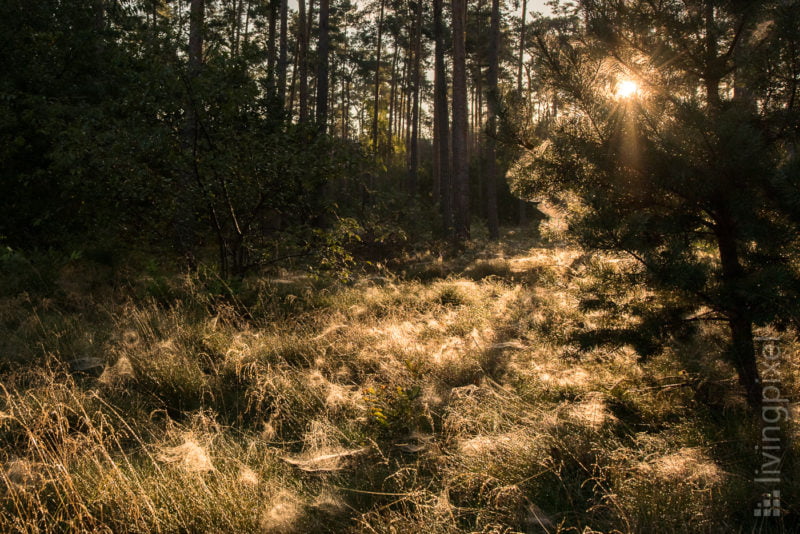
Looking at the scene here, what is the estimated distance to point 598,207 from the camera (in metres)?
2.91

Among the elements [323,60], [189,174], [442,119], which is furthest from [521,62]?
[189,174]

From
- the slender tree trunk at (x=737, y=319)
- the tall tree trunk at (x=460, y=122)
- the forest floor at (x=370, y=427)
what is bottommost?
the forest floor at (x=370, y=427)

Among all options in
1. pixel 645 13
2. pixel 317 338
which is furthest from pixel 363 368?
pixel 645 13

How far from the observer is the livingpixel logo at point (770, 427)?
2112 mm

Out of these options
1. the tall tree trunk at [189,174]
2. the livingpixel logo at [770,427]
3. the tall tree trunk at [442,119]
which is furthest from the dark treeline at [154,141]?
the tall tree trunk at [442,119]

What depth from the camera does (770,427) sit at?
2639 millimetres

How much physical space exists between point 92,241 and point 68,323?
4.15m

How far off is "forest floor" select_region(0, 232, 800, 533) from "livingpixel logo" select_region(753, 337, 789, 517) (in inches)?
2.0

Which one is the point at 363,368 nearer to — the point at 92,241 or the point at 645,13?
the point at 645,13

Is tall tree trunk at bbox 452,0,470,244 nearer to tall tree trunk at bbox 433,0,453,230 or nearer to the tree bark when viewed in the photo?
tall tree trunk at bbox 433,0,453,230

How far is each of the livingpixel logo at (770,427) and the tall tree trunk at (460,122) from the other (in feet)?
34.6

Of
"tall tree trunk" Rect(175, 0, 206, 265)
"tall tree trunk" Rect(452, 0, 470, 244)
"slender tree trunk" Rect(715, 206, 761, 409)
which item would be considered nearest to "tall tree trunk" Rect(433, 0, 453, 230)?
"tall tree trunk" Rect(452, 0, 470, 244)

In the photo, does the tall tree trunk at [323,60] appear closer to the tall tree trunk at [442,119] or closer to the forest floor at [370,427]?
the tall tree trunk at [442,119]

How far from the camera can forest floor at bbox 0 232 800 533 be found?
2.20m
